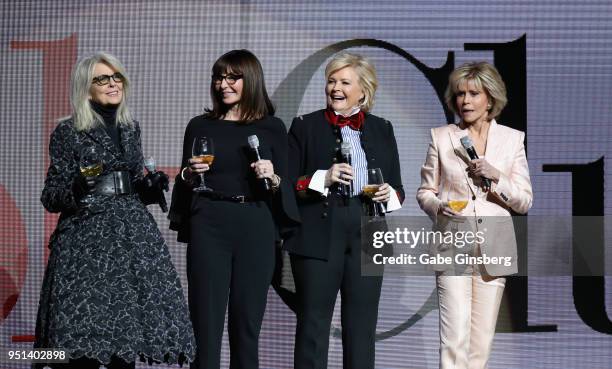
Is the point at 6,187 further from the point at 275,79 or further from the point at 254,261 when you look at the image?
the point at 254,261

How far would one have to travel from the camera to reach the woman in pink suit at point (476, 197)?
165 inches

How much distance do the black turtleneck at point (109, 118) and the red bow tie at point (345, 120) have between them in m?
0.99

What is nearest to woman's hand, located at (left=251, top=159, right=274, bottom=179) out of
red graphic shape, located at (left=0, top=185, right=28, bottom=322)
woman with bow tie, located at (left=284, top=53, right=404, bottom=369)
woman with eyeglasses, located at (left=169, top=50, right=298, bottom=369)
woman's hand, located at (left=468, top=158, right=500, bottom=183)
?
woman with eyeglasses, located at (left=169, top=50, right=298, bottom=369)

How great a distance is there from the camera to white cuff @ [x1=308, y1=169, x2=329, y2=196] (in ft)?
13.8

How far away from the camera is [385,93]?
5578 millimetres

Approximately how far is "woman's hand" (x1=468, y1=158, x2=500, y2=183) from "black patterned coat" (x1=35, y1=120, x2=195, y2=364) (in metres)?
1.40

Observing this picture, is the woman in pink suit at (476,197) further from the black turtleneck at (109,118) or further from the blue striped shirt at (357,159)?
the black turtleneck at (109,118)

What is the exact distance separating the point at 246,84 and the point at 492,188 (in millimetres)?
1210

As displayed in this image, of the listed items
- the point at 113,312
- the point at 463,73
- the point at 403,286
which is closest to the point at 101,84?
the point at 113,312

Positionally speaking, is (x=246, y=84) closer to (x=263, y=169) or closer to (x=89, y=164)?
(x=263, y=169)

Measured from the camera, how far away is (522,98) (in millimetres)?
5453

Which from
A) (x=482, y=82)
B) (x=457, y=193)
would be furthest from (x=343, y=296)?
(x=482, y=82)

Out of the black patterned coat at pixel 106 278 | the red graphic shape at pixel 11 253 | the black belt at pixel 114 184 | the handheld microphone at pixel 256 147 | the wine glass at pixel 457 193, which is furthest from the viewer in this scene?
the red graphic shape at pixel 11 253

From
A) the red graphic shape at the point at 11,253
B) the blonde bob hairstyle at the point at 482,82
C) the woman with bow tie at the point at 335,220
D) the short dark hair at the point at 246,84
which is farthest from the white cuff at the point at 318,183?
the red graphic shape at the point at 11,253
